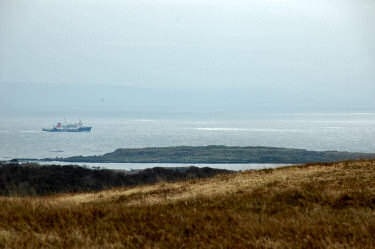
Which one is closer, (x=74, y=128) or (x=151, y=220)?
(x=151, y=220)

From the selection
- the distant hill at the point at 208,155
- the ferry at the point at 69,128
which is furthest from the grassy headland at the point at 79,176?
the ferry at the point at 69,128

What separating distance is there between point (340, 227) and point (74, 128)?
159323 millimetres

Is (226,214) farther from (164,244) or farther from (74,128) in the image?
(74,128)

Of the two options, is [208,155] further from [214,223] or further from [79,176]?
[214,223]

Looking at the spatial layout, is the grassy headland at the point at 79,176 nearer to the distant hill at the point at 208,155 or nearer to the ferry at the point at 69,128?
the distant hill at the point at 208,155

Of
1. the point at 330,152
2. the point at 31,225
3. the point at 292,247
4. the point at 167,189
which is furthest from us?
the point at 330,152

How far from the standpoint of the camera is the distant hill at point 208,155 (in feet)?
215

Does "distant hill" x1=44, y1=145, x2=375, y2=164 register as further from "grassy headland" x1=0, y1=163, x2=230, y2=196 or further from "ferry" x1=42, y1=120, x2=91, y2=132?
"ferry" x1=42, y1=120, x2=91, y2=132

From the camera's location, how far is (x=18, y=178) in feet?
101

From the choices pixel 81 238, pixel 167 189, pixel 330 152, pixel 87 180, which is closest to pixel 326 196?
pixel 81 238

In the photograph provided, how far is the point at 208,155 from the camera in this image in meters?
75.4

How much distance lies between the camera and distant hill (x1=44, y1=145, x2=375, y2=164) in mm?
65625

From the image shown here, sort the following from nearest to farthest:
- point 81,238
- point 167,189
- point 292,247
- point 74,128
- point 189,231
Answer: point 292,247 → point 81,238 → point 189,231 → point 167,189 → point 74,128

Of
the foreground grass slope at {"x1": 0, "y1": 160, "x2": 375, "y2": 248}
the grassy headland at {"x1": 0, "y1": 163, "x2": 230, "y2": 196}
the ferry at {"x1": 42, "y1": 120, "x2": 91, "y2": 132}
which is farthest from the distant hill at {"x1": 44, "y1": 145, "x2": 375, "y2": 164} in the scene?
the ferry at {"x1": 42, "y1": 120, "x2": 91, "y2": 132}
